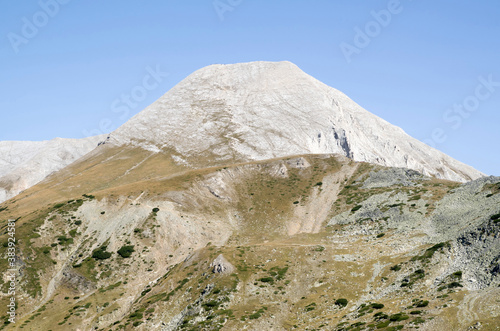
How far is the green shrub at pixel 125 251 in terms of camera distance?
86062 mm

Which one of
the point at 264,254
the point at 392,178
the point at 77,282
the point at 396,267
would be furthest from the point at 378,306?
the point at 392,178

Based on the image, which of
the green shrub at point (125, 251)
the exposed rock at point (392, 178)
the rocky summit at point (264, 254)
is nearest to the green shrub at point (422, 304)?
the rocky summit at point (264, 254)

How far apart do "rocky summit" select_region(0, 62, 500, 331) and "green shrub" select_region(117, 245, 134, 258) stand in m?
0.23

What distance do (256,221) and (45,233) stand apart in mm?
54620

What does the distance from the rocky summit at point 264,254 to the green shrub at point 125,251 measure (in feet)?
0.76

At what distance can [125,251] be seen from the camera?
8675cm

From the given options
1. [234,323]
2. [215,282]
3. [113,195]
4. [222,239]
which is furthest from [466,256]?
[113,195]

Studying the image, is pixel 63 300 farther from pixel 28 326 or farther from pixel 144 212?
pixel 144 212

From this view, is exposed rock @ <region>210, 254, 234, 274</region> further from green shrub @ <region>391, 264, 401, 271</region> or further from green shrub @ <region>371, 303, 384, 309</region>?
green shrub @ <region>391, 264, 401, 271</region>

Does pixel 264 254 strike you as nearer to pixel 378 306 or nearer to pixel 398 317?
pixel 378 306

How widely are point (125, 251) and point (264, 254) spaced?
3360 cm

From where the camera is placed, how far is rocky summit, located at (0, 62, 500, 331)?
54094 mm

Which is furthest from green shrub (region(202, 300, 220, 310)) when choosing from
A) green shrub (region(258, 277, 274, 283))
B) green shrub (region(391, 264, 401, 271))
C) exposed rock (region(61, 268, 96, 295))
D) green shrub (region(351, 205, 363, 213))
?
green shrub (region(351, 205, 363, 213))

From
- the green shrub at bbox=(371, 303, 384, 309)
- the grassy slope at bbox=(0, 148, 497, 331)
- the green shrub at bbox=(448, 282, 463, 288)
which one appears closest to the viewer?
the green shrub at bbox=(448, 282, 463, 288)
